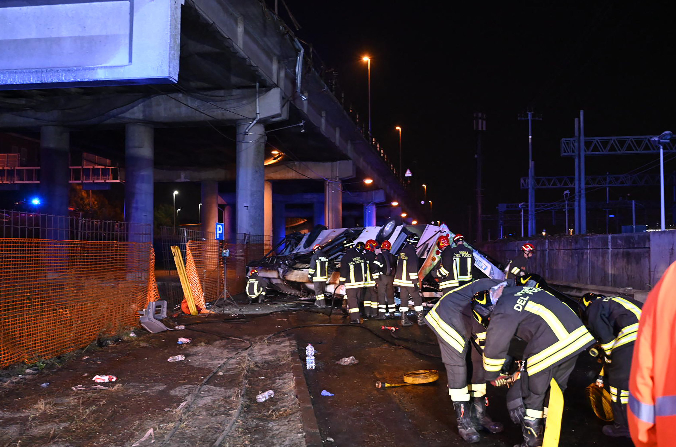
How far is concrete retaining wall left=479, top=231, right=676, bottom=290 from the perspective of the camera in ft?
42.4

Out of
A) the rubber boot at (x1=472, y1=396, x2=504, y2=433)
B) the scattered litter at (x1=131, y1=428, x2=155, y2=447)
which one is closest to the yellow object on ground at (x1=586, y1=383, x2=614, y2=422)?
the rubber boot at (x1=472, y1=396, x2=504, y2=433)

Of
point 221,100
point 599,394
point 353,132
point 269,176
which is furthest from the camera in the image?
point 269,176

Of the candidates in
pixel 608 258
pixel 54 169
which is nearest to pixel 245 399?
pixel 608 258

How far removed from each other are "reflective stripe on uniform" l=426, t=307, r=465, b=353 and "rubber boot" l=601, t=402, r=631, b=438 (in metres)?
1.49

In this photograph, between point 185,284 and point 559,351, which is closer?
point 559,351

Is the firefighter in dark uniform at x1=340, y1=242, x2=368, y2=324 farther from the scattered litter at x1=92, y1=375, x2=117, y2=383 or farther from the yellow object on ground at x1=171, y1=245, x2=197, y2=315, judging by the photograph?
the scattered litter at x1=92, y1=375, x2=117, y2=383

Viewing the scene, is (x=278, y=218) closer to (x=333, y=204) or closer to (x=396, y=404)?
(x=333, y=204)

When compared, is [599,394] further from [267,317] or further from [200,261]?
[200,261]

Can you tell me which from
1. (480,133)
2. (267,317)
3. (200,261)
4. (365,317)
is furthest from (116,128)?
(480,133)

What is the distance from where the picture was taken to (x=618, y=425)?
4852mm

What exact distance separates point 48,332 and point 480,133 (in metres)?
40.6

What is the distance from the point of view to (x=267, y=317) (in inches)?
525

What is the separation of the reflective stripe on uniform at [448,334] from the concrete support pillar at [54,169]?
23.0 metres

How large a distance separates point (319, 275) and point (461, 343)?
9540 mm
